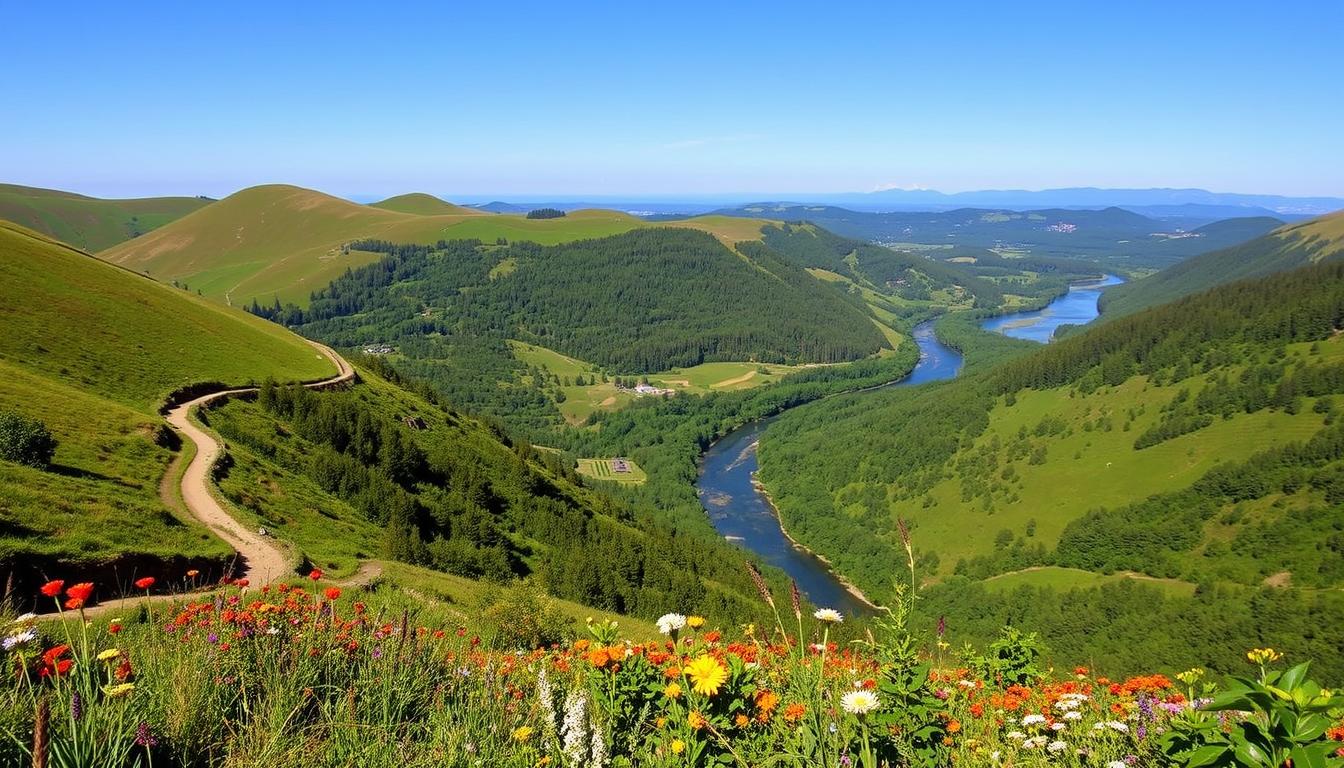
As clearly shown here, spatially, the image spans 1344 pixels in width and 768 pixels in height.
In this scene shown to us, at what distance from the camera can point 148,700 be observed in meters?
4.16

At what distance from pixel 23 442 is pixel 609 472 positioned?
11484 centimetres

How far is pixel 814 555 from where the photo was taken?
97.6 meters

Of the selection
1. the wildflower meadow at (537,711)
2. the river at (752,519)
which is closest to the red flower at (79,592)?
the wildflower meadow at (537,711)

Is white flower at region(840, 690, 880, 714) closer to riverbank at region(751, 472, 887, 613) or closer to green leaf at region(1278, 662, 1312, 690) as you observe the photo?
green leaf at region(1278, 662, 1312, 690)

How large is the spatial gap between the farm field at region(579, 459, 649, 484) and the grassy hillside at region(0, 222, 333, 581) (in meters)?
68.5

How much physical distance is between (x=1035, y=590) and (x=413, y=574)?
80569 millimetres

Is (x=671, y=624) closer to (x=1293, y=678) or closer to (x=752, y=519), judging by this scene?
(x=1293, y=678)

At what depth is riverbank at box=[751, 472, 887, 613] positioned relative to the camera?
83688 mm

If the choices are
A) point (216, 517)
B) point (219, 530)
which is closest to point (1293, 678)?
point (219, 530)

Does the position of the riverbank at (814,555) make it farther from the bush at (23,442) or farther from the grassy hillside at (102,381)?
the bush at (23,442)

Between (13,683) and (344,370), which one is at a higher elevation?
(13,683)

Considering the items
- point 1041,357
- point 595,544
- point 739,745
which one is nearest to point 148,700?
point 739,745

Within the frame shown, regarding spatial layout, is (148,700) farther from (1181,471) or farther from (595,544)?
(1181,471)

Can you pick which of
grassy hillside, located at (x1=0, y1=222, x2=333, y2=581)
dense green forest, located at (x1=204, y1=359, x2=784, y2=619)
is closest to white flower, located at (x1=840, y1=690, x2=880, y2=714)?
grassy hillside, located at (x1=0, y1=222, x2=333, y2=581)
